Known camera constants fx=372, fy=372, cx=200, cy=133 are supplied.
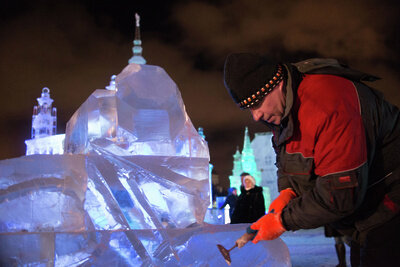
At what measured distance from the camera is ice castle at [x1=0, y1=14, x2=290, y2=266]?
7.98ft

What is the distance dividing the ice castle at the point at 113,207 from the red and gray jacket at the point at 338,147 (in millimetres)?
1249

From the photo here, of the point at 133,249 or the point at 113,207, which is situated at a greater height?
the point at 113,207

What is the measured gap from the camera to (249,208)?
5.24m

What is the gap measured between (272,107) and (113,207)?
1543mm

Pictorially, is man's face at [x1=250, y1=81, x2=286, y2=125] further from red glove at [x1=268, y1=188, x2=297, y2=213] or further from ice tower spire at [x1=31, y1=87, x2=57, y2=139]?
ice tower spire at [x1=31, y1=87, x2=57, y2=139]

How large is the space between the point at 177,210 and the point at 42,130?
1989cm

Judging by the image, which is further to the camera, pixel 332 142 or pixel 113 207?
pixel 113 207

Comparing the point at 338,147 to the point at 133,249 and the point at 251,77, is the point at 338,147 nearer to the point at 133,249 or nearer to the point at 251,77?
the point at 251,77

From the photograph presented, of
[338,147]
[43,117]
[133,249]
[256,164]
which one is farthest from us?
[256,164]

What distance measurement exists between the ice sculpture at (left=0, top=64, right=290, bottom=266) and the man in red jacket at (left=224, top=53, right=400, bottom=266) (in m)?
1.11

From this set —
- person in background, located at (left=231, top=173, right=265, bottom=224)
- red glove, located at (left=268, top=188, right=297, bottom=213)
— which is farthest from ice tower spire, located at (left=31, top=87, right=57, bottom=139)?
red glove, located at (left=268, top=188, right=297, bottom=213)

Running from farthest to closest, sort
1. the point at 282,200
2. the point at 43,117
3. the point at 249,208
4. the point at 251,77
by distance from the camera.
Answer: the point at 43,117 < the point at 249,208 < the point at 282,200 < the point at 251,77

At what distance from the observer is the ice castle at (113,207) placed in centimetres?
243

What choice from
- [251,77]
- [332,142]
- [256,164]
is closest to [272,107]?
[251,77]
